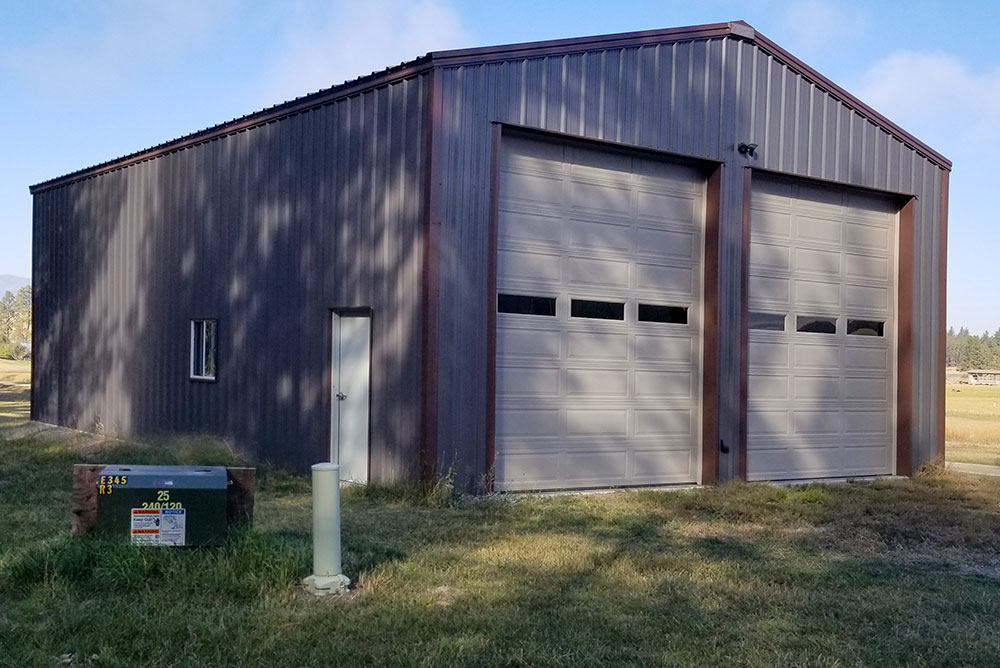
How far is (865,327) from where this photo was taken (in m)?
14.8

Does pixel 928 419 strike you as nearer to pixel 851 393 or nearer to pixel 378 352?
pixel 851 393

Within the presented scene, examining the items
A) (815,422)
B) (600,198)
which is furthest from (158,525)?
(815,422)

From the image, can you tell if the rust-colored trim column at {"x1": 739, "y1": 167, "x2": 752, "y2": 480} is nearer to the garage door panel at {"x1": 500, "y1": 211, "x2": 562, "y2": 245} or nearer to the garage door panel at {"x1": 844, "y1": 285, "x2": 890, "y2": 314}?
the garage door panel at {"x1": 844, "y1": 285, "x2": 890, "y2": 314}

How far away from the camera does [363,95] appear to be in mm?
11758

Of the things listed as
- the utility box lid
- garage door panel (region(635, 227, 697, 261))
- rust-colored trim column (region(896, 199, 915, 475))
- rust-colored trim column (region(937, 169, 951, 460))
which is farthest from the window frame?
rust-colored trim column (region(937, 169, 951, 460))

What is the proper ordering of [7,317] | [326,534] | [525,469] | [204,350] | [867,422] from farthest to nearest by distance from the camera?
[7,317] < [204,350] < [867,422] < [525,469] < [326,534]

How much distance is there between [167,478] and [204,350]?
351 inches

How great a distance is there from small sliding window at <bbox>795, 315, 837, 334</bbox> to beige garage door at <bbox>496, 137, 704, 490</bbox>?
1.94m

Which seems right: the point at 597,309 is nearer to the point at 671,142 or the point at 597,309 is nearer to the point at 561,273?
the point at 561,273

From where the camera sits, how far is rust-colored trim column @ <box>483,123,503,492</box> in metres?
10.8

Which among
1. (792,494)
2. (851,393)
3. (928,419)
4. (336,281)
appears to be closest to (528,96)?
(336,281)

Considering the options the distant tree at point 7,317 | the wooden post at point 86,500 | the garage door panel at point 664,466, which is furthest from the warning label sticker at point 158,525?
the distant tree at point 7,317

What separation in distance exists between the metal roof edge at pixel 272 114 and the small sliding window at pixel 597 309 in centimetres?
334

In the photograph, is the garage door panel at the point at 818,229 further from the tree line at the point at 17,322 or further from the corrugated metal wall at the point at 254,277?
the tree line at the point at 17,322
